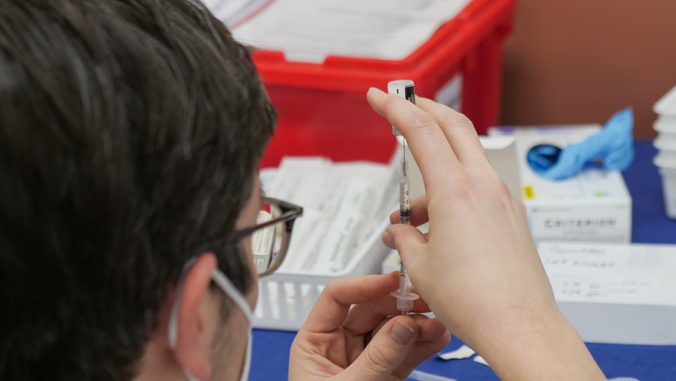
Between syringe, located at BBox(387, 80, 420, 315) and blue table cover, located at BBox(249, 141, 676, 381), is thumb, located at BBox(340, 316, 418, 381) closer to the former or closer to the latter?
syringe, located at BBox(387, 80, 420, 315)

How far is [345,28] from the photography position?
133 cm

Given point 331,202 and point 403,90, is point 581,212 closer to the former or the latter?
point 331,202

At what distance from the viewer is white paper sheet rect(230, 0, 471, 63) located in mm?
1274

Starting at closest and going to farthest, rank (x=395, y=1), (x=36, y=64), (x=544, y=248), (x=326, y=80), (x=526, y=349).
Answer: (x=36, y=64), (x=526, y=349), (x=544, y=248), (x=326, y=80), (x=395, y=1)

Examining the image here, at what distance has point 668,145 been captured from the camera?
1.10 metres

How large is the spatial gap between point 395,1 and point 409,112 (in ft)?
2.93

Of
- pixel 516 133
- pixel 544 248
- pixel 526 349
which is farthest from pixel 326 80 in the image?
pixel 526 349

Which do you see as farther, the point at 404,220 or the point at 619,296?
the point at 619,296

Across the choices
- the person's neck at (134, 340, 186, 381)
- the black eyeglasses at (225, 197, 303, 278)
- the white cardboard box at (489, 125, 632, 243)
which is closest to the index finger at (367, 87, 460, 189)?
the black eyeglasses at (225, 197, 303, 278)

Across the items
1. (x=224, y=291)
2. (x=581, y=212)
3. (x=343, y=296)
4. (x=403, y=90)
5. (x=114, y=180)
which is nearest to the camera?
(x=114, y=180)

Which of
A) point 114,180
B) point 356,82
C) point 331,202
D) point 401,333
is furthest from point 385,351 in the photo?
point 356,82

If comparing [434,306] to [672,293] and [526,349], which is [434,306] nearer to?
[526,349]

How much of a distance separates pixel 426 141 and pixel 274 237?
22 centimetres

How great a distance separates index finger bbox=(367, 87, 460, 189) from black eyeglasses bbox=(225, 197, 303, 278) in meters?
0.15
